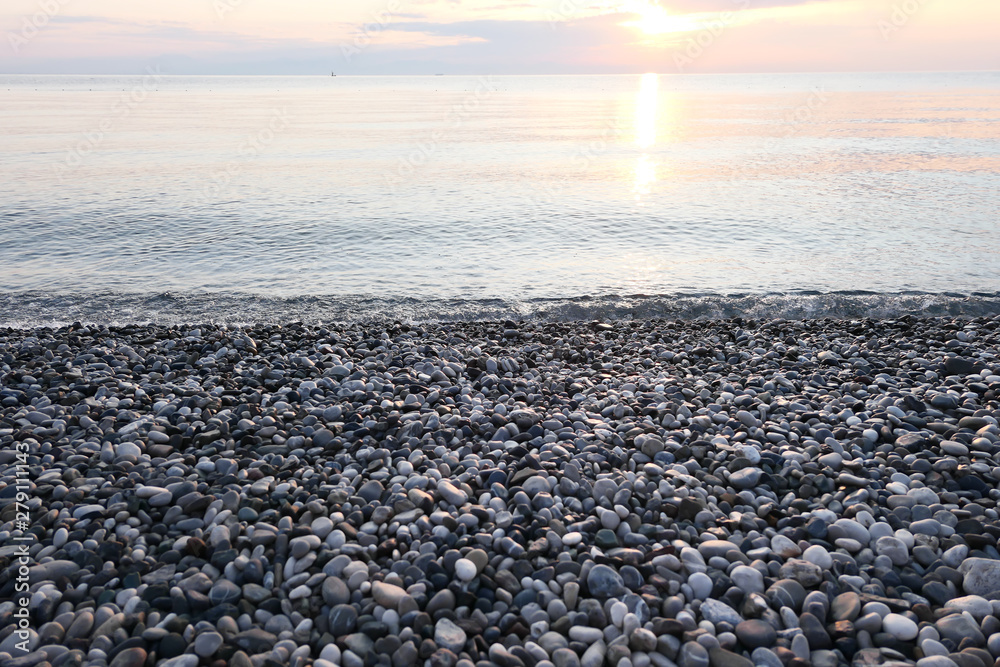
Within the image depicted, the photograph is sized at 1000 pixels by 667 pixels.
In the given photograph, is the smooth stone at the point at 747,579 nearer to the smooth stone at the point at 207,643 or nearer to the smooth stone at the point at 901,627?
the smooth stone at the point at 901,627

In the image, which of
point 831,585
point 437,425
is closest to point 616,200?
point 437,425

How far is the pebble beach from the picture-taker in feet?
12.8

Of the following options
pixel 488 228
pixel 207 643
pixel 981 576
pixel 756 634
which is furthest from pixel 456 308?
pixel 981 576

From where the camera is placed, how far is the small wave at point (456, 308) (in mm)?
13594

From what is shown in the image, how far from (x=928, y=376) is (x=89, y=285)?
18.1 metres

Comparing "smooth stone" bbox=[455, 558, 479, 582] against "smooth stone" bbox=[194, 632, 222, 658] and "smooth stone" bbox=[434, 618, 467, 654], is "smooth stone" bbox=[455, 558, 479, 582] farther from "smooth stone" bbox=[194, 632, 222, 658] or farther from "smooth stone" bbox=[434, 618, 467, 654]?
"smooth stone" bbox=[194, 632, 222, 658]

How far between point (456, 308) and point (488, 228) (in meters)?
8.04

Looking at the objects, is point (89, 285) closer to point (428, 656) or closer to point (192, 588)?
point (192, 588)

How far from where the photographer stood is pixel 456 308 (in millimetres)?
14352

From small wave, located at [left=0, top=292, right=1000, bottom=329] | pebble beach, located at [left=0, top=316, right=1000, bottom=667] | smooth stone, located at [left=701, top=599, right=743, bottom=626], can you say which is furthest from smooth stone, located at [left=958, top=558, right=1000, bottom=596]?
small wave, located at [left=0, top=292, right=1000, bottom=329]

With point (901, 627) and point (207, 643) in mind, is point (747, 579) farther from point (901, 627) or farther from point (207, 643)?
point (207, 643)

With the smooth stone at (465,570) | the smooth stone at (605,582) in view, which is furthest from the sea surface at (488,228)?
the smooth stone at (605,582)

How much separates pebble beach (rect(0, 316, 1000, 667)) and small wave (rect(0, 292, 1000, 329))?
16.9 feet

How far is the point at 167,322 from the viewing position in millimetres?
13367
